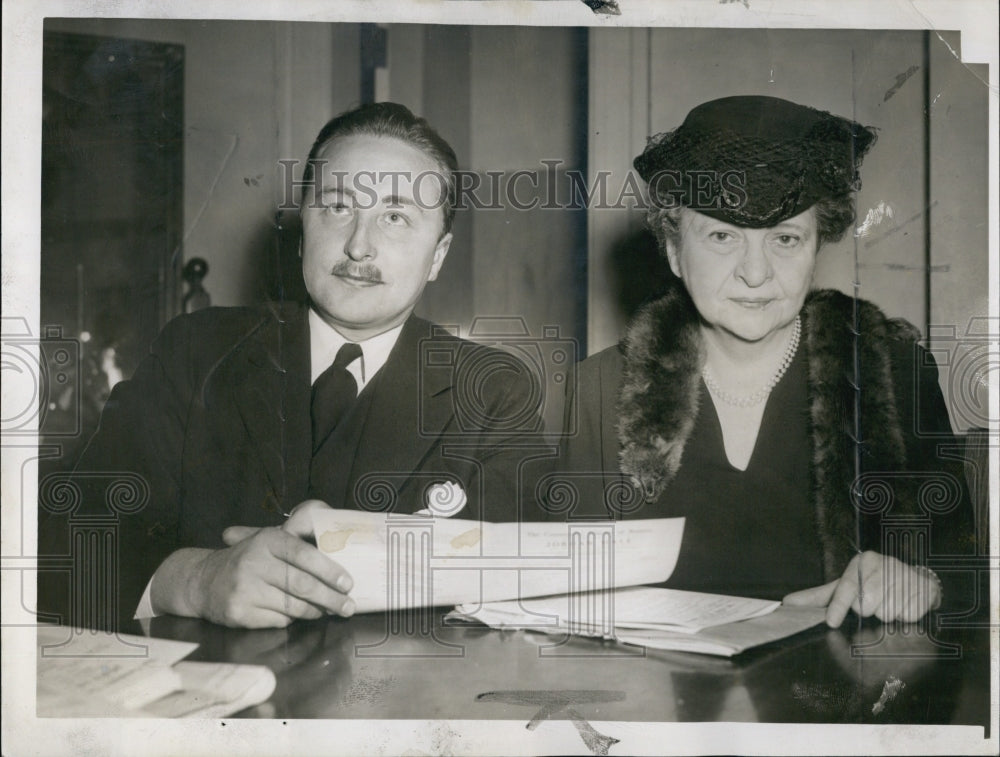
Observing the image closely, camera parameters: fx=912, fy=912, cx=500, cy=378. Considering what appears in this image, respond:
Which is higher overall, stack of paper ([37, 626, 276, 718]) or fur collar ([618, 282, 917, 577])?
fur collar ([618, 282, 917, 577])

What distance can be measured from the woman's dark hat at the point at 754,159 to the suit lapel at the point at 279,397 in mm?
1018

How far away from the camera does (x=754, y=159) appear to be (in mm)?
2379

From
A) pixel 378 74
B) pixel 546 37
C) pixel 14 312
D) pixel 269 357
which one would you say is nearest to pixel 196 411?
pixel 269 357

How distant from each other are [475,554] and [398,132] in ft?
3.67

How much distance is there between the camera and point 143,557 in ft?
7.90

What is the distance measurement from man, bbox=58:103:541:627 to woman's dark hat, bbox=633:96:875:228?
580 mm

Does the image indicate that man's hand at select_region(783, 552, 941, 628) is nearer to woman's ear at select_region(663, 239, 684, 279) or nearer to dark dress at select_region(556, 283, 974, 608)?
dark dress at select_region(556, 283, 974, 608)

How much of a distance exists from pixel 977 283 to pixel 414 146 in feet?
5.03

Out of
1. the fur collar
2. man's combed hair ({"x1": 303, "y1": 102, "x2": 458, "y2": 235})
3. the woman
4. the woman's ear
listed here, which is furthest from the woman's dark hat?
man's combed hair ({"x1": 303, "y1": 102, "x2": 458, "y2": 235})

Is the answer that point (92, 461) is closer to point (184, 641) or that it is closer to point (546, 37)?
point (184, 641)

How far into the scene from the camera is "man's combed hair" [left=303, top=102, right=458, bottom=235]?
238 centimetres

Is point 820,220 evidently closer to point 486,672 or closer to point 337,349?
point 337,349

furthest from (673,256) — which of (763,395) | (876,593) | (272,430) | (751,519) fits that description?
(272,430)

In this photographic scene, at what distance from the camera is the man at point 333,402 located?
2.37 meters
